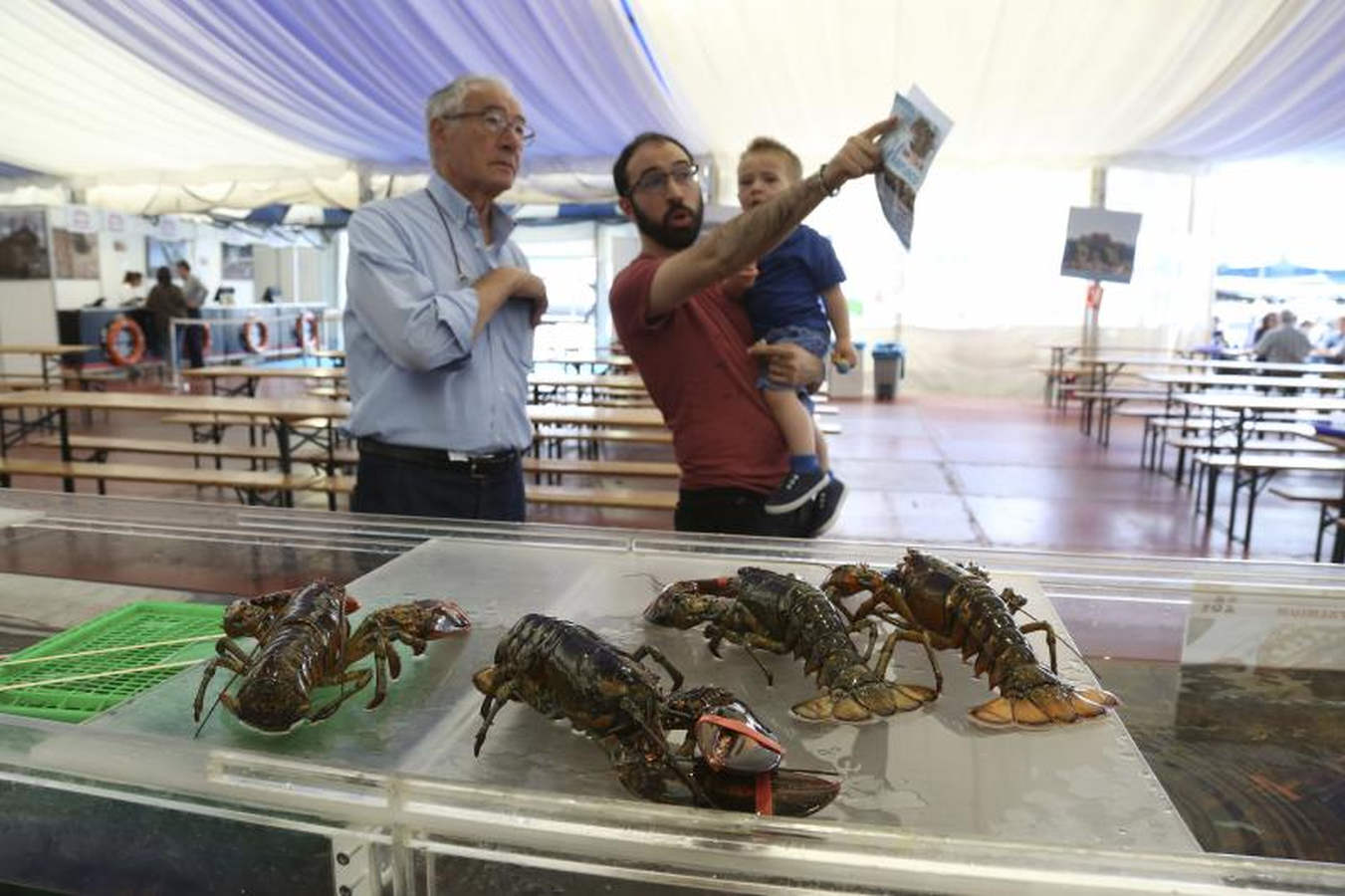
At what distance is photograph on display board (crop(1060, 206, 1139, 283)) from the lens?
271cm

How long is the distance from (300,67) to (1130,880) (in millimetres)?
7250

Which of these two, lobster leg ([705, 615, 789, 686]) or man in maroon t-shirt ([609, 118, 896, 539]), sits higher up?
man in maroon t-shirt ([609, 118, 896, 539])

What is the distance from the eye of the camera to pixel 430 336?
1993 millimetres

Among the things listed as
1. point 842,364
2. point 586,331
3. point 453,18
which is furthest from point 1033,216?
point 842,364

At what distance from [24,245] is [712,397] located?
15158mm

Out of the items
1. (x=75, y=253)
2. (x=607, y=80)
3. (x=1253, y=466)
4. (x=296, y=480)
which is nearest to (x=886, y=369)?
(x=607, y=80)

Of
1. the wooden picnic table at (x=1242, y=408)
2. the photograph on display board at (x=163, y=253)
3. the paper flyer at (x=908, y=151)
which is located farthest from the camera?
the photograph on display board at (x=163, y=253)

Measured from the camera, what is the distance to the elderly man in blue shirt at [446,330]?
2.07 meters

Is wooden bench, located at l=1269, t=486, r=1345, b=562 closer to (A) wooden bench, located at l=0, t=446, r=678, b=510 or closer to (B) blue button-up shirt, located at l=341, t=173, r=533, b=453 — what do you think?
(A) wooden bench, located at l=0, t=446, r=678, b=510

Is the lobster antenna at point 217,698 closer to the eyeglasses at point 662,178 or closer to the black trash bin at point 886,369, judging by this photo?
the eyeglasses at point 662,178

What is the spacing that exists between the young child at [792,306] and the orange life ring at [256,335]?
1497 centimetres

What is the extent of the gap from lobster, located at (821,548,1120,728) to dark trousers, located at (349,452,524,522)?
1.10 metres

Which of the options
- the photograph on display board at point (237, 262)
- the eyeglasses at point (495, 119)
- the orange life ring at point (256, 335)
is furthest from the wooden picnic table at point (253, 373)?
the photograph on display board at point (237, 262)

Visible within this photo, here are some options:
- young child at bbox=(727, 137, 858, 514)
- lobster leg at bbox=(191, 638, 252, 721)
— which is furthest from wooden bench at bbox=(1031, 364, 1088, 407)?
lobster leg at bbox=(191, 638, 252, 721)
